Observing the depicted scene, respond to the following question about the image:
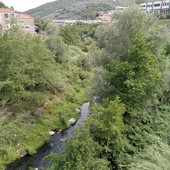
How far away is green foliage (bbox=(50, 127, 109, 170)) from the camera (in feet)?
36.5

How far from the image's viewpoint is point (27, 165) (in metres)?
17.0

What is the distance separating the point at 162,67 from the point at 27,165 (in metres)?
12.7

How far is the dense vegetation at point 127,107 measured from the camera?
11.2 m

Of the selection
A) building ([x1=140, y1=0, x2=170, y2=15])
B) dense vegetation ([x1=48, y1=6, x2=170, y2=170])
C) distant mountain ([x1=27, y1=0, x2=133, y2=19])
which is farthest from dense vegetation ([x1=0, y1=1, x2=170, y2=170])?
distant mountain ([x1=27, y1=0, x2=133, y2=19])

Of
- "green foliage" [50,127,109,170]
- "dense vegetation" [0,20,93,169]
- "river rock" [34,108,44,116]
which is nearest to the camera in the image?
"green foliage" [50,127,109,170]

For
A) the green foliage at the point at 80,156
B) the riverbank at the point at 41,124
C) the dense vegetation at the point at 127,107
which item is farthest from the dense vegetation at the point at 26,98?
the green foliage at the point at 80,156

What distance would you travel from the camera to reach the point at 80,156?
1109 cm

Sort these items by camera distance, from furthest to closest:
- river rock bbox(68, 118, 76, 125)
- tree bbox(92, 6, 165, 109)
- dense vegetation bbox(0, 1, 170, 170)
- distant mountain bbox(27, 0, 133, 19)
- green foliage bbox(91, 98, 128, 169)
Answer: distant mountain bbox(27, 0, 133, 19), river rock bbox(68, 118, 76, 125), tree bbox(92, 6, 165, 109), green foliage bbox(91, 98, 128, 169), dense vegetation bbox(0, 1, 170, 170)

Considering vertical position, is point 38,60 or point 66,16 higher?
point 66,16

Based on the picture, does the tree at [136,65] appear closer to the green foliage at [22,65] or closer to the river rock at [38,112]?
the green foliage at [22,65]

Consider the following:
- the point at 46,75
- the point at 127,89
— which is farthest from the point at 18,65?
the point at 127,89

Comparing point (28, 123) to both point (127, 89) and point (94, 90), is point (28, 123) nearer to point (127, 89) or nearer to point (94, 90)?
point (94, 90)

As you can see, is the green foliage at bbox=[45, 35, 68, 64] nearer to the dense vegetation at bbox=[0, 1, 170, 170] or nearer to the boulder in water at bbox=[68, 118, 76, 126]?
the dense vegetation at bbox=[0, 1, 170, 170]

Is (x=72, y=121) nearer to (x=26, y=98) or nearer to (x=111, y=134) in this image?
(x=26, y=98)
